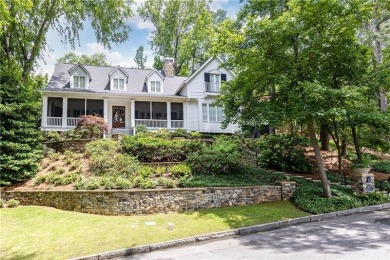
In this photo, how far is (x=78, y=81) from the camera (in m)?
20.6

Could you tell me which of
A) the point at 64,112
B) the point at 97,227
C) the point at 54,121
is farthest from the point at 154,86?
the point at 97,227

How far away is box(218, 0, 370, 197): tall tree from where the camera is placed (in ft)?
31.7

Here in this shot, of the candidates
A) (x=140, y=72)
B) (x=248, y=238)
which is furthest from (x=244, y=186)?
(x=140, y=72)

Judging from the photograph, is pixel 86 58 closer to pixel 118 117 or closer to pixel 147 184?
pixel 118 117

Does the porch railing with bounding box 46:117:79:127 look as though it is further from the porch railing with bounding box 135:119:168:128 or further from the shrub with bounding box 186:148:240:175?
the shrub with bounding box 186:148:240:175

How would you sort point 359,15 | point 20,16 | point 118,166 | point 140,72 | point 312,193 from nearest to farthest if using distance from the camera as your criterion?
point 359,15, point 312,193, point 118,166, point 20,16, point 140,72

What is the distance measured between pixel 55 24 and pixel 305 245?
21.4m

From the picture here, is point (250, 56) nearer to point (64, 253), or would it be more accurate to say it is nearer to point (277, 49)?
point (277, 49)

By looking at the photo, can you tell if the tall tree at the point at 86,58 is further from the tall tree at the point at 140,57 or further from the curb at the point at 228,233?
the curb at the point at 228,233

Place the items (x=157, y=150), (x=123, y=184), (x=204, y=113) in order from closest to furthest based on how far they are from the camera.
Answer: (x=123, y=184), (x=157, y=150), (x=204, y=113)

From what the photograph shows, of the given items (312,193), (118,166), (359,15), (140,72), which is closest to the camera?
(359,15)

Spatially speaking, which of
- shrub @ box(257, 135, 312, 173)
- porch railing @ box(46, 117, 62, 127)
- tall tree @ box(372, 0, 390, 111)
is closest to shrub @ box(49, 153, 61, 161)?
porch railing @ box(46, 117, 62, 127)

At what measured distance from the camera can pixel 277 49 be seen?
34.0 ft

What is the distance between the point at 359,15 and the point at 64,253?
1228 cm
